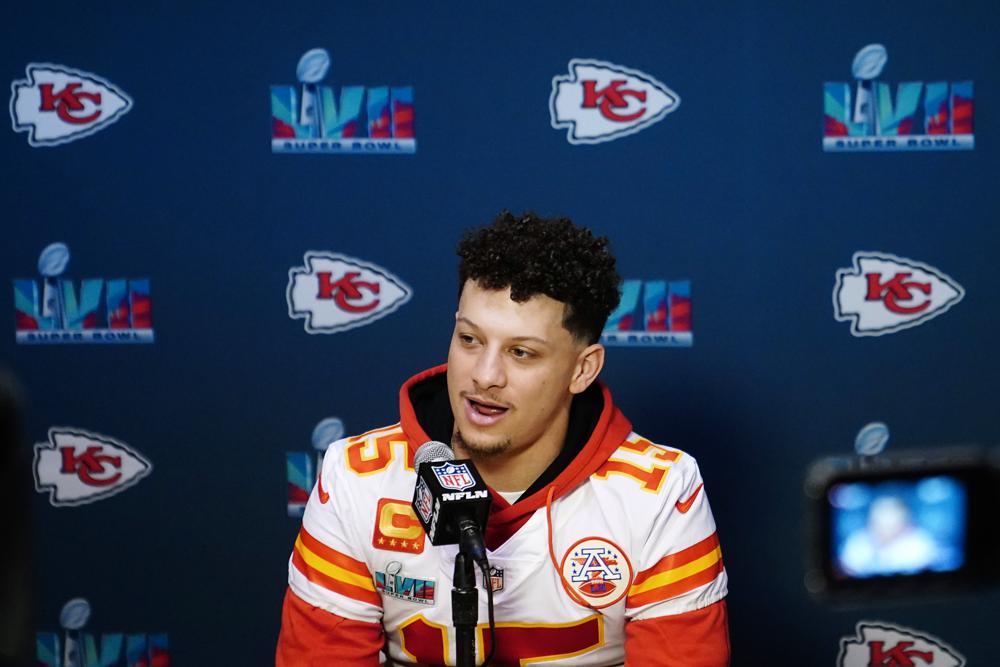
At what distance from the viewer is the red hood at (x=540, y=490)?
1.70m

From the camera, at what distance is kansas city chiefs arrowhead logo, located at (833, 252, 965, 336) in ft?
8.34

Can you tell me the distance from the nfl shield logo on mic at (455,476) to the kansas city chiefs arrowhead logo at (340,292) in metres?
1.29

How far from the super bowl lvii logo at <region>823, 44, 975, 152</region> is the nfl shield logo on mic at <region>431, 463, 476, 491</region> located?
5.08ft

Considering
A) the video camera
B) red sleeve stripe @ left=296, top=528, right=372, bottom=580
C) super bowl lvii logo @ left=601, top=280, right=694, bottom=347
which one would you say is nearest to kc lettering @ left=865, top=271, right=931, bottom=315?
super bowl lvii logo @ left=601, top=280, right=694, bottom=347

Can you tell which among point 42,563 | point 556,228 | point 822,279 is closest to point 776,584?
point 822,279

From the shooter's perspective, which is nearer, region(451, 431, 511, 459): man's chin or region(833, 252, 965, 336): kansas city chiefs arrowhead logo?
region(451, 431, 511, 459): man's chin

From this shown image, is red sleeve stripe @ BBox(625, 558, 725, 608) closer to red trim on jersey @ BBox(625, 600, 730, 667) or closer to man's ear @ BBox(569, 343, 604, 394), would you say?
red trim on jersey @ BBox(625, 600, 730, 667)

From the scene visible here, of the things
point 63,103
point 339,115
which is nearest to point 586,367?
point 339,115

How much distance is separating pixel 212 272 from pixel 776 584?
1575mm

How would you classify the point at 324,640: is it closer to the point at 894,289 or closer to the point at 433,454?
the point at 433,454

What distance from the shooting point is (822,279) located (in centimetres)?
255

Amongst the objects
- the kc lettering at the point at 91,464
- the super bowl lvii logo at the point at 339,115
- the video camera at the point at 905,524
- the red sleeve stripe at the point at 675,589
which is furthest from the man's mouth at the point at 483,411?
the kc lettering at the point at 91,464

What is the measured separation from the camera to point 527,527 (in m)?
1.71

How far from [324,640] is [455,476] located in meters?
0.54
